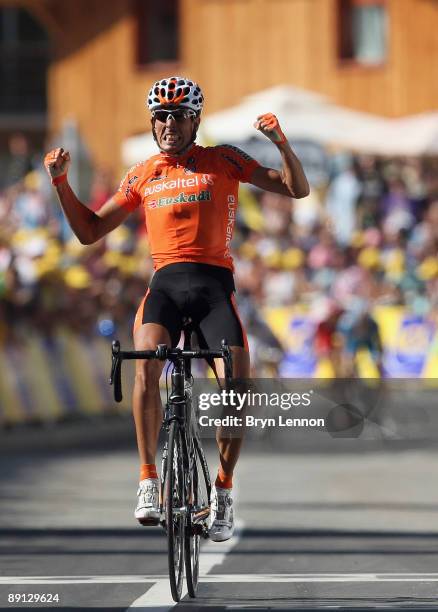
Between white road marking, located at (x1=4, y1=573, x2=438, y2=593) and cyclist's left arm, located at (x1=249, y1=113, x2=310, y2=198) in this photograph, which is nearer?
cyclist's left arm, located at (x1=249, y1=113, x2=310, y2=198)

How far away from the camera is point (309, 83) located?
3738 centimetres

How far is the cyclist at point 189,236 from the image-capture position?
29.7 feet

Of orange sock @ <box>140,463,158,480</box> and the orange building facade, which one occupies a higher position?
the orange building facade

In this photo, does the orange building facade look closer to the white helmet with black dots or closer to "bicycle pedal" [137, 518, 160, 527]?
the white helmet with black dots

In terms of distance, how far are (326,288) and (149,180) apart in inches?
639

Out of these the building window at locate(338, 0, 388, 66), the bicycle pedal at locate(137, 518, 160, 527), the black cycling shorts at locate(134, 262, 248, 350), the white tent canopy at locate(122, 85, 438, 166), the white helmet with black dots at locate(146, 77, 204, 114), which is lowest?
the bicycle pedal at locate(137, 518, 160, 527)

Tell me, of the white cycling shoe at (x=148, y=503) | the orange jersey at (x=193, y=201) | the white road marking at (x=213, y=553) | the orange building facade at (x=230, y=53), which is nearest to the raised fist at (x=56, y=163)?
the orange jersey at (x=193, y=201)

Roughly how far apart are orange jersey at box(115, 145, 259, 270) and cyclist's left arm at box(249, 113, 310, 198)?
0.08 metres

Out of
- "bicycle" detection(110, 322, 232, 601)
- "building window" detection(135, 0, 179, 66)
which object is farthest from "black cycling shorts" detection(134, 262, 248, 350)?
"building window" detection(135, 0, 179, 66)

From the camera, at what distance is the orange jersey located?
9172 mm

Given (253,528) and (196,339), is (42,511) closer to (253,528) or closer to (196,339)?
(253,528)

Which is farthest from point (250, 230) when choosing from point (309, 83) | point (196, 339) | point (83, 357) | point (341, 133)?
point (196, 339)

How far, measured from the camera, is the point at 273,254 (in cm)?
2636

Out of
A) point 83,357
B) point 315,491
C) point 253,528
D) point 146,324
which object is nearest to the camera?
point 146,324
